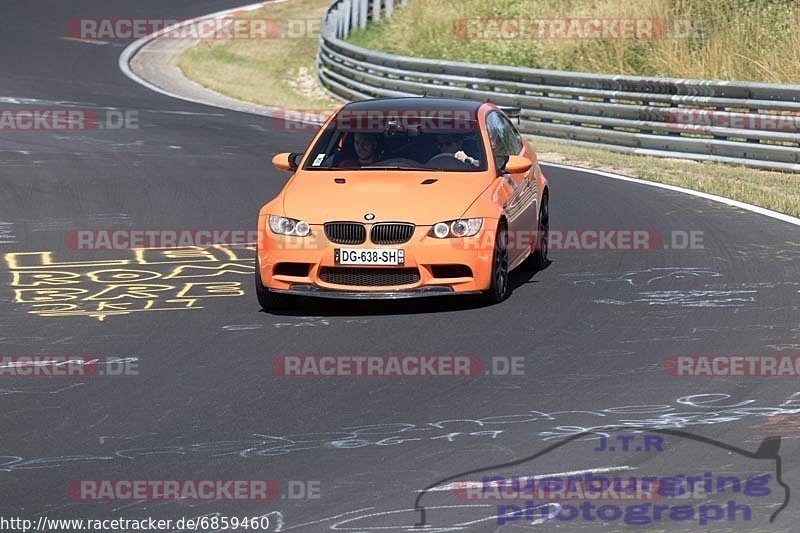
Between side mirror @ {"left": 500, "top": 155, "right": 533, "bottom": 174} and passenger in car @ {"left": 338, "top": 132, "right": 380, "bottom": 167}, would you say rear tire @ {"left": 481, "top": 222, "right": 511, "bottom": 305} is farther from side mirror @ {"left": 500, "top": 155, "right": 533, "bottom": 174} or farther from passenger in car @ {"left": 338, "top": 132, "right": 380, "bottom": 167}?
passenger in car @ {"left": 338, "top": 132, "right": 380, "bottom": 167}

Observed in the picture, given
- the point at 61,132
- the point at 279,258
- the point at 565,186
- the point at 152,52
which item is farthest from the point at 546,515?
the point at 152,52

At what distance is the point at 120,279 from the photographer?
1324cm

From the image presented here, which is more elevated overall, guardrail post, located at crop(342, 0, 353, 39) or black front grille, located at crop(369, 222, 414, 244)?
guardrail post, located at crop(342, 0, 353, 39)

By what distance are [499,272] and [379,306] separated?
3.12 feet

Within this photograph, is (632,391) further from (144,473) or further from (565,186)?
(565,186)

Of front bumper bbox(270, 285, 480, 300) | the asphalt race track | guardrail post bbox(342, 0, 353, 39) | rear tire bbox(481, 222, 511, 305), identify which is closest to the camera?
the asphalt race track

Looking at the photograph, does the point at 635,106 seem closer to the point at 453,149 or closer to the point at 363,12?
the point at 453,149

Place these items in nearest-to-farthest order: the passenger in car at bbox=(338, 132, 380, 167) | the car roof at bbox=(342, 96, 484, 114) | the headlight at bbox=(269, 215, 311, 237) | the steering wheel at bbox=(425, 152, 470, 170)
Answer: the headlight at bbox=(269, 215, 311, 237)
the steering wheel at bbox=(425, 152, 470, 170)
the passenger in car at bbox=(338, 132, 380, 167)
the car roof at bbox=(342, 96, 484, 114)

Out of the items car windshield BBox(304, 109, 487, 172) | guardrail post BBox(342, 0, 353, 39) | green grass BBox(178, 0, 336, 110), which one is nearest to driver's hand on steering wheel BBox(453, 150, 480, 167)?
car windshield BBox(304, 109, 487, 172)

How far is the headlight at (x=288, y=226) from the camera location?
11.7 meters

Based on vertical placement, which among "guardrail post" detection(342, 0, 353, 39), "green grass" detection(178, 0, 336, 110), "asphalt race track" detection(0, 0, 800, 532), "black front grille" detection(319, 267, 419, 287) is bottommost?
"asphalt race track" detection(0, 0, 800, 532)

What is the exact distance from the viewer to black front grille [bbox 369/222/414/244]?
37.8 feet

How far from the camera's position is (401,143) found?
12852mm

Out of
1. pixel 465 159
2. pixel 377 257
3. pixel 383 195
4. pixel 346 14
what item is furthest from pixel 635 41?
pixel 377 257
